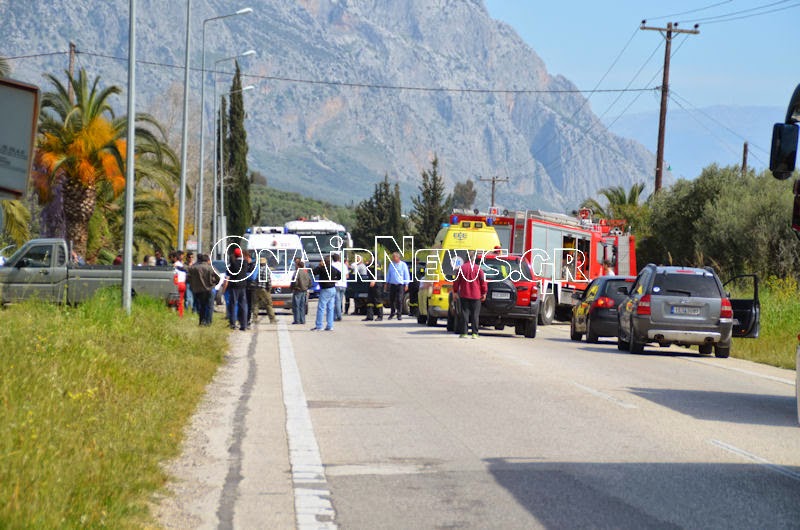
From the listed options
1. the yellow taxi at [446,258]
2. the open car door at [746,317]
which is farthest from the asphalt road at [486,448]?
the yellow taxi at [446,258]

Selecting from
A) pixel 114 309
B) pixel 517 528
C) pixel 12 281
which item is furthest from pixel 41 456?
pixel 12 281

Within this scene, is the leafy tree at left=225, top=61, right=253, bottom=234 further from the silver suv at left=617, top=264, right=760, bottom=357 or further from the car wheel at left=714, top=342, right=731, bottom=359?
the silver suv at left=617, top=264, right=760, bottom=357

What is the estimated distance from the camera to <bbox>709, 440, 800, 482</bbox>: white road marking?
949 cm

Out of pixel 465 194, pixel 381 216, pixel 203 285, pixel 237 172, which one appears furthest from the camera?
pixel 465 194

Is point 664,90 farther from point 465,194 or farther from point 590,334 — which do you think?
point 465,194

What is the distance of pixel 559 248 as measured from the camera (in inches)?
1469

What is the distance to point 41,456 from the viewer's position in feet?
25.6

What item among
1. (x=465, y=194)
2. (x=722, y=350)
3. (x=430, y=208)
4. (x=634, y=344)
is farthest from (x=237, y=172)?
(x=465, y=194)

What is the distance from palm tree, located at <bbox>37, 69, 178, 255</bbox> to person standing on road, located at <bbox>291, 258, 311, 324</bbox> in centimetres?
890

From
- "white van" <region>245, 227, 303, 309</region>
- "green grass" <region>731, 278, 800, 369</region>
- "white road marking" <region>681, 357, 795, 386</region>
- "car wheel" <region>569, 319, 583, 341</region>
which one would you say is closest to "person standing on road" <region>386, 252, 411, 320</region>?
"white van" <region>245, 227, 303, 309</region>

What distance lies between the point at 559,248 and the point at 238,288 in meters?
12.1

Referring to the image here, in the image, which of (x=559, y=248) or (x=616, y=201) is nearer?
(x=559, y=248)

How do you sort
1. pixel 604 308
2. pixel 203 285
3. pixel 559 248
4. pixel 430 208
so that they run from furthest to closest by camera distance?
pixel 430 208, pixel 559 248, pixel 604 308, pixel 203 285

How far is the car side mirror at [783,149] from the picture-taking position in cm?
1069
